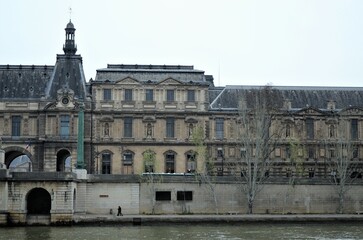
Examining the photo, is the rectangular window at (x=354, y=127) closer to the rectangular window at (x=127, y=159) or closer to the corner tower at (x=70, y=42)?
the rectangular window at (x=127, y=159)

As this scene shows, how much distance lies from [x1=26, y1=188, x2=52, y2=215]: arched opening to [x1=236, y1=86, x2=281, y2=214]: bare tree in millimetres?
17570

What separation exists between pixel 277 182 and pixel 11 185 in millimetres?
24192

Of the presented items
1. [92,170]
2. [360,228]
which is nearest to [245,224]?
[360,228]

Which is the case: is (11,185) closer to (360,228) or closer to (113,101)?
(113,101)

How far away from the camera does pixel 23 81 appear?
8106 centimetres

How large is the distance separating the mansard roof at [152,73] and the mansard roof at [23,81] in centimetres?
630

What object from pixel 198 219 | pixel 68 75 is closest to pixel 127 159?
pixel 68 75

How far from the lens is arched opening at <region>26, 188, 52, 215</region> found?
65.1 m

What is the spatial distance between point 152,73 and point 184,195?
1734cm

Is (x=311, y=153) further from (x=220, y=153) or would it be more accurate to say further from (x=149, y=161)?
(x=149, y=161)

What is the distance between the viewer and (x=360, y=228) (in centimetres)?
5644

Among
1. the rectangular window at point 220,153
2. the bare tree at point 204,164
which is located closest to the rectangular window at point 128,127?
the bare tree at point 204,164

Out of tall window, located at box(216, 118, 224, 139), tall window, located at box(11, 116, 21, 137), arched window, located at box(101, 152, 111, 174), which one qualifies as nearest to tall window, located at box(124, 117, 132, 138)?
arched window, located at box(101, 152, 111, 174)

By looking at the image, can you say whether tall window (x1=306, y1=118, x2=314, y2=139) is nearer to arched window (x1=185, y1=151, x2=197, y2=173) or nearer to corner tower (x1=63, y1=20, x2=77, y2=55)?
arched window (x1=185, y1=151, x2=197, y2=173)
